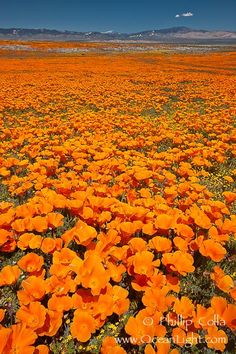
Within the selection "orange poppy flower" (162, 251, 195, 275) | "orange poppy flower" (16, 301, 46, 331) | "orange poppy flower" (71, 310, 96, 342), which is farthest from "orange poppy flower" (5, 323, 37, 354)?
"orange poppy flower" (162, 251, 195, 275)

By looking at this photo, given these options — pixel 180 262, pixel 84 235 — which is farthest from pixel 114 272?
pixel 180 262

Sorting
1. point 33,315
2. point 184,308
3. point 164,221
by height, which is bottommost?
point 184,308

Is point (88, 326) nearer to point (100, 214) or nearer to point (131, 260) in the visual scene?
point (131, 260)

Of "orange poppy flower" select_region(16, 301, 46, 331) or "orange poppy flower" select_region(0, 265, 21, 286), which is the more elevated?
"orange poppy flower" select_region(16, 301, 46, 331)

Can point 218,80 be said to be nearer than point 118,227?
No

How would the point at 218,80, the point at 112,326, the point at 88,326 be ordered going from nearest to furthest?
the point at 88,326 < the point at 112,326 < the point at 218,80

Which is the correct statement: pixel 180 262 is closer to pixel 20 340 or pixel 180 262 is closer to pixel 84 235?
pixel 84 235

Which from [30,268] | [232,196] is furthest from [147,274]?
[232,196]

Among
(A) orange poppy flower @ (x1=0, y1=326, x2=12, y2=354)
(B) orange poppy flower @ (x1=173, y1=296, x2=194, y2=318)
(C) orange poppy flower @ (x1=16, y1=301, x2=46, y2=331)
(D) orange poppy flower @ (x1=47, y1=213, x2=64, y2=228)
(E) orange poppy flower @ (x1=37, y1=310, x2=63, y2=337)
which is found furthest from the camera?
(D) orange poppy flower @ (x1=47, y1=213, x2=64, y2=228)

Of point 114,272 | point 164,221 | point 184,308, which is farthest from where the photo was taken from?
point 164,221

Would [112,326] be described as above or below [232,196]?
below

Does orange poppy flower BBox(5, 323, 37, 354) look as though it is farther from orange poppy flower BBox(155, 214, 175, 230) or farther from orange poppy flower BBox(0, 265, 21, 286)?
orange poppy flower BBox(155, 214, 175, 230)
